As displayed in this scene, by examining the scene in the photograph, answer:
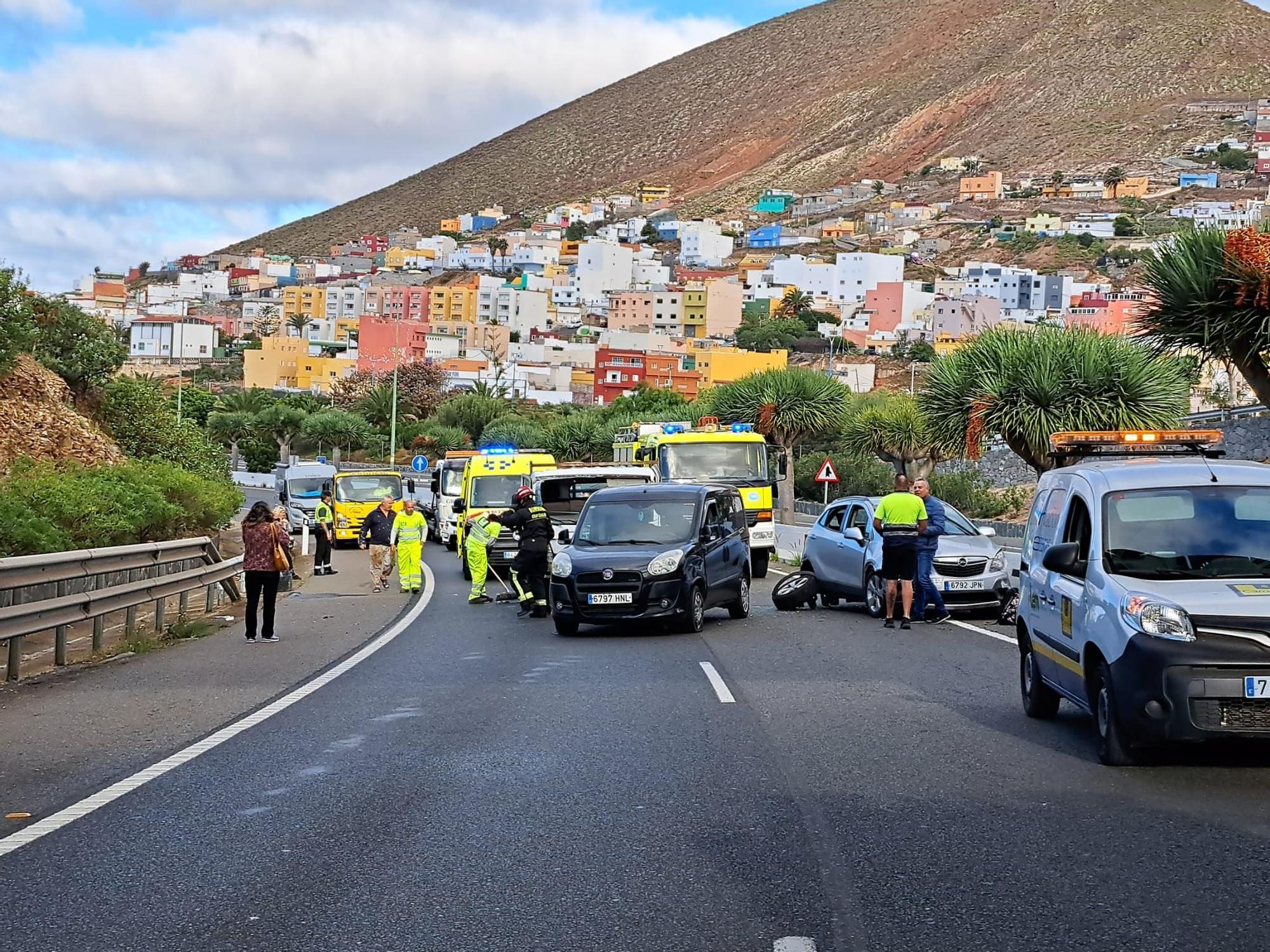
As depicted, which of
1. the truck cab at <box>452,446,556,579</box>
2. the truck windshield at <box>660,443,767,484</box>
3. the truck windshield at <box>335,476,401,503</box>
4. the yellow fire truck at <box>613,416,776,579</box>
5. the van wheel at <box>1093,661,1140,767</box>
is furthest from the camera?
the truck windshield at <box>335,476,401,503</box>

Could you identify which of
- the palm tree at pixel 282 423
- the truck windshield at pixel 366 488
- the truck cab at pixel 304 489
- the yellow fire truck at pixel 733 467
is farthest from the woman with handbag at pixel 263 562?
the palm tree at pixel 282 423

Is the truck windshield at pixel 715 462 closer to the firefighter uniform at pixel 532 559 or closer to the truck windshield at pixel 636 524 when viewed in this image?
the firefighter uniform at pixel 532 559

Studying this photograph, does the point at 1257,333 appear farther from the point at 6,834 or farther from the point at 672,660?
the point at 6,834

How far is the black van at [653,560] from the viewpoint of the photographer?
17984 mm

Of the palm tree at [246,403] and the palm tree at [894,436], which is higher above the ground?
the palm tree at [246,403]

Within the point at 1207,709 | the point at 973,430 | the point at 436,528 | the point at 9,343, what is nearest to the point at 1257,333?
the point at 973,430

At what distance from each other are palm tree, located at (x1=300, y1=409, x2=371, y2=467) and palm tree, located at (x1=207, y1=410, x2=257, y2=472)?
150 inches

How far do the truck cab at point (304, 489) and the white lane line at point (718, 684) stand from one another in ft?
101

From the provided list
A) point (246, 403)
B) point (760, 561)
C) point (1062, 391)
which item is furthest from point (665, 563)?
point (246, 403)

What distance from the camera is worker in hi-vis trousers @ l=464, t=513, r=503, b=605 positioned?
2312cm

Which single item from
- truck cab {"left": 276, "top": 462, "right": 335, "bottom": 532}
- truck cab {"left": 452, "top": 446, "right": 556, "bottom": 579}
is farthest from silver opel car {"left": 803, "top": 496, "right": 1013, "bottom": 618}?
truck cab {"left": 276, "top": 462, "right": 335, "bottom": 532}

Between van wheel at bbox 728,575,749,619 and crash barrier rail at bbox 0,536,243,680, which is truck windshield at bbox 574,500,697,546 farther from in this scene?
crash barrier rail at bbox 0,536,243,680

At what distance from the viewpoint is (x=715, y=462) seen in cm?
3088

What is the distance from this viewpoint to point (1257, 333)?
21516mm
